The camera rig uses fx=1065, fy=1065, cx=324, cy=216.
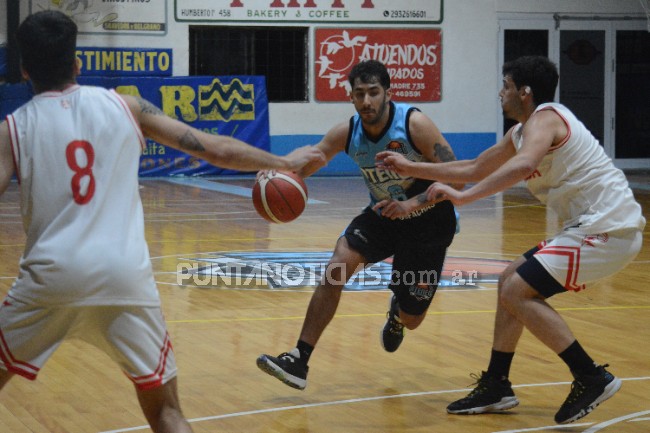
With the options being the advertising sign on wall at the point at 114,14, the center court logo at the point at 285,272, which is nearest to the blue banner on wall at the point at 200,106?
the advertising sign on wall at the point at 114,14

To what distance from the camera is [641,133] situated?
22453 millimetres

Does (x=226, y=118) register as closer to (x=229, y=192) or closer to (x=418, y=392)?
(x=229, y=192)

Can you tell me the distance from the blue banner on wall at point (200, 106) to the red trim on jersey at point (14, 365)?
15544mm

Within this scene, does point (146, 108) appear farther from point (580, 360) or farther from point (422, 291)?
point (422, 291)

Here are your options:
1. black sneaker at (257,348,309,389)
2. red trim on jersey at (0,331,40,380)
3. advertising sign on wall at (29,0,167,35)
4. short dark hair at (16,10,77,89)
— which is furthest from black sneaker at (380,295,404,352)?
advertising sign on wall at (29,0,167,35)

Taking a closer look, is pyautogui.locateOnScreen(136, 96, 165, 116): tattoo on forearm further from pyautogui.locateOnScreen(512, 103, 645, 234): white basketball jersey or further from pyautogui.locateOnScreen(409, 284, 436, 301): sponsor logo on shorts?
pyautogui.locateOnScreen(409, 284, 436, 301): sponsor logo on shorts

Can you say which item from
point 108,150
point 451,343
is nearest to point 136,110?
point 108,150

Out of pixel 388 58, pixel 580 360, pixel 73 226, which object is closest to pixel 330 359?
pixel 580 360

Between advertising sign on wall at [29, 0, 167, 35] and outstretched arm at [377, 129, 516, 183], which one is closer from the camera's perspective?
outstretched arm at [377, 129, 516, 183]

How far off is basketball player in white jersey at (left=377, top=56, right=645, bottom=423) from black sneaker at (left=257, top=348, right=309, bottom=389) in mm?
1060

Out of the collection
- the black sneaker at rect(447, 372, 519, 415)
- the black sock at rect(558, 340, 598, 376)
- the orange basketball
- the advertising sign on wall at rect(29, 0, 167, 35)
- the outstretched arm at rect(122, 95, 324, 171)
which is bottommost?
the black sneaker at rect(447, 372, 519, 415)

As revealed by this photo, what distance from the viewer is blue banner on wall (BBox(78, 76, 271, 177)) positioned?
18.9 meters

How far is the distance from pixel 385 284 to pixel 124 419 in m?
4.34

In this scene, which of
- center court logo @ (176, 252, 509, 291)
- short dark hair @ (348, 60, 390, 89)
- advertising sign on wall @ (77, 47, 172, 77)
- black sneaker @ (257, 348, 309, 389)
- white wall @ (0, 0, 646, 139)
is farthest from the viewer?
white wall @ (0, 0, 646, 139)
